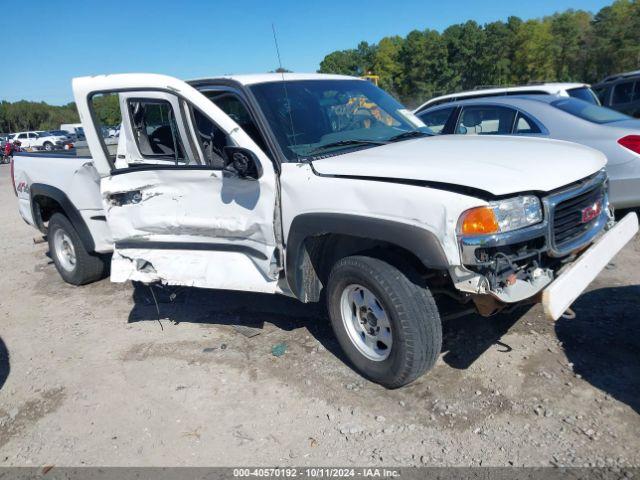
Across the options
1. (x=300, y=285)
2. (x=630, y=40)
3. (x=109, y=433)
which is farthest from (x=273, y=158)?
(x=630, y=40)

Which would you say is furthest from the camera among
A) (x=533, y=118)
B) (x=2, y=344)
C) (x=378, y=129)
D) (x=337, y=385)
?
(x=533, y=118)

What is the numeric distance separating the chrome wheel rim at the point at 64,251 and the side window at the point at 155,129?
5.80 feet

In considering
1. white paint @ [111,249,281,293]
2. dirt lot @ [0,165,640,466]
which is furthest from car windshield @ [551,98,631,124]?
white paint @ [111,249,281,293]

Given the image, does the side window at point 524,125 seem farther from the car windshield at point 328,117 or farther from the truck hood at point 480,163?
the truck hood at point 480,163

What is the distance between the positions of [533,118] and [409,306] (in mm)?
4170

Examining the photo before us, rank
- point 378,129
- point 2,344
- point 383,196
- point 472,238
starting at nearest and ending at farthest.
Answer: point 472,238
point 383,196
point 378,129
point 2,344

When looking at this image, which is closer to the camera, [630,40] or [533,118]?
[533,118]

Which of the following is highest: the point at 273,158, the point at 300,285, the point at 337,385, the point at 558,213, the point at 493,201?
the point at 273,158

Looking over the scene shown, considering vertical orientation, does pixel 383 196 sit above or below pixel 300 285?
above

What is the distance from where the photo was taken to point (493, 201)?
2.72 meters

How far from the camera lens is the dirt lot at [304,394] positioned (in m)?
2.85

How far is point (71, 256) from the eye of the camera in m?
5.95

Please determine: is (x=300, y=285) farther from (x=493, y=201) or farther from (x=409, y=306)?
(x=493, y=201)

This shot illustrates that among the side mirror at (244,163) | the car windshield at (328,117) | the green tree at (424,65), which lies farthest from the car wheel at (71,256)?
the green tree at (424,65)
